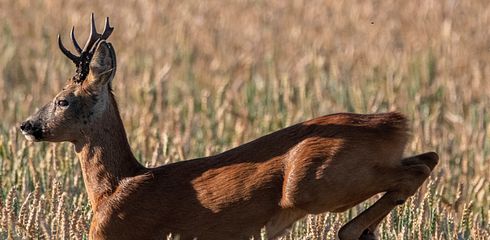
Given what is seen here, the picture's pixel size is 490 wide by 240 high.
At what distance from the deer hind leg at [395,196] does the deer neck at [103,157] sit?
136 cm

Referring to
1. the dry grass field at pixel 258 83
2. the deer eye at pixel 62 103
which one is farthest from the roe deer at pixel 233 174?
the dry grass field at pixel 258 83

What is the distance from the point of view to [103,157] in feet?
23.4

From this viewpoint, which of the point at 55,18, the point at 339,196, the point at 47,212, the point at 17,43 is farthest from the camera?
the point at 55,18

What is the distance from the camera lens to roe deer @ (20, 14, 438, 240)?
6.61 metres

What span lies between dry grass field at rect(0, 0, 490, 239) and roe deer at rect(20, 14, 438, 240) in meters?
0.25

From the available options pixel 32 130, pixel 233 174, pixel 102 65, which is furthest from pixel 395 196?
pixel 32 130

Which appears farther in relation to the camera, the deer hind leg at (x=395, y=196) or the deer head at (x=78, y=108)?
the deer head at (x=78, y=108)

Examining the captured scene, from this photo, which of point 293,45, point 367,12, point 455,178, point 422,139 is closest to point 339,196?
point 455,178

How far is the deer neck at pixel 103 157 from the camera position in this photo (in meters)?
7.11

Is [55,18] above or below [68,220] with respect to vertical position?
above

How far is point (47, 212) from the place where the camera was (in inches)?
310

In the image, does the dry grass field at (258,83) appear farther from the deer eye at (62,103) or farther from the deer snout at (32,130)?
the deer eye at (62,103)

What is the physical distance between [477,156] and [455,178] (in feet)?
1.63

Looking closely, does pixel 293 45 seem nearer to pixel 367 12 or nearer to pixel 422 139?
pixel 367 12
